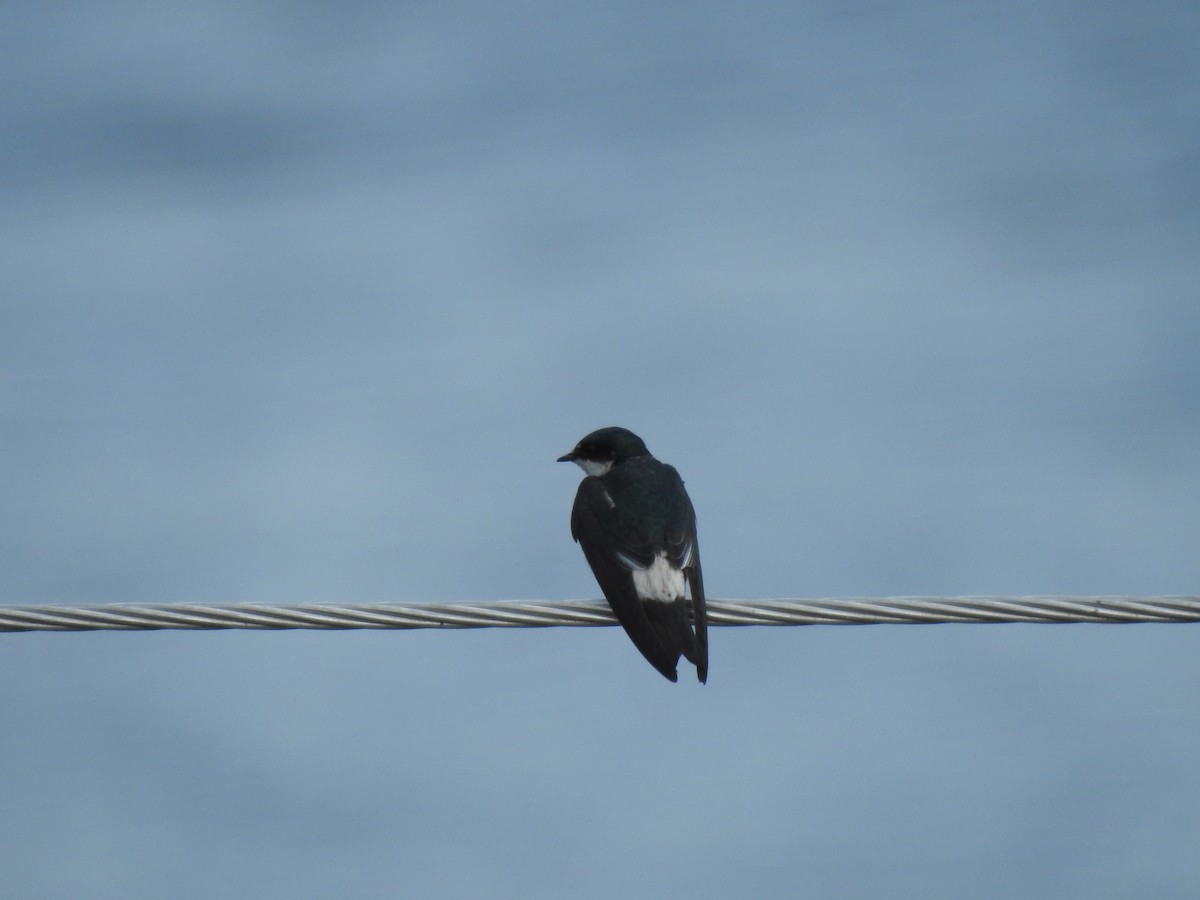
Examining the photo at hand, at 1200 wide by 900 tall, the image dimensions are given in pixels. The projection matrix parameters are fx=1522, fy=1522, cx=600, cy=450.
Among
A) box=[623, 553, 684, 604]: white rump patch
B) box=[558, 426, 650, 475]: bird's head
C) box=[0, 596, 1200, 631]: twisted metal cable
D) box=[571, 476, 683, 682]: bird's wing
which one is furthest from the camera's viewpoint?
box=[558, 426, 650, 475]: bird's head

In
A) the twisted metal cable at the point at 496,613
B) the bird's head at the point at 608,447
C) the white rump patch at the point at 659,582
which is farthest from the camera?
the bird's head at the point at 608,447

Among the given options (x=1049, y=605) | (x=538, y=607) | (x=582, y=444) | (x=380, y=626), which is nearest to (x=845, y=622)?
(x=1049, y=605)

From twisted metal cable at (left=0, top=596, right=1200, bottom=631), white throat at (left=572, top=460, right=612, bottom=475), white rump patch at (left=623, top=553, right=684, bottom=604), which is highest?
white throat at (left=572, top=460, right=612, bottom=475)

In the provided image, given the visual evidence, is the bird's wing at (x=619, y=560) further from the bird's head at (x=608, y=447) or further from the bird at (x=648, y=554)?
the bird's head at (x=608, y=447)

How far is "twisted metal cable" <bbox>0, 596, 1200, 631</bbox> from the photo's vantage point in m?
3.57

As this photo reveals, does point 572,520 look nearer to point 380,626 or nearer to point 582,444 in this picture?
point 582,444

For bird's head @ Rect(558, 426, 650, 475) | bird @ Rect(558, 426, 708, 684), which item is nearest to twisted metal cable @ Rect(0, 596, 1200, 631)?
bird @ Rect(558, 426, 708, 684)

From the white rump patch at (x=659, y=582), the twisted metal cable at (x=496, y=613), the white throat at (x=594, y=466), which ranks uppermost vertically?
the white throat at (x=594, y=466)

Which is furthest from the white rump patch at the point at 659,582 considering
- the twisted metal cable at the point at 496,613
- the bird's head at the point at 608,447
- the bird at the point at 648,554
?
the bird's head at the point at 608,447

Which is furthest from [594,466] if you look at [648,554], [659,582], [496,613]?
[496,613]

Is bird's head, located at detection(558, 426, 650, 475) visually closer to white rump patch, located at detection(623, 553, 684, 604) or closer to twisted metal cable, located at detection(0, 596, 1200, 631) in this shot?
white rump patch, located at detection(623, 553, 684, 604)

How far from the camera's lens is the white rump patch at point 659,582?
4969mm

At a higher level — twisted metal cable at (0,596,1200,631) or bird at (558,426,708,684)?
bird at (558,426,708,684)

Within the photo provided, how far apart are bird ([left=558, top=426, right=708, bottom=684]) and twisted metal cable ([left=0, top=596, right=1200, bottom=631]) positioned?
2.62ft
